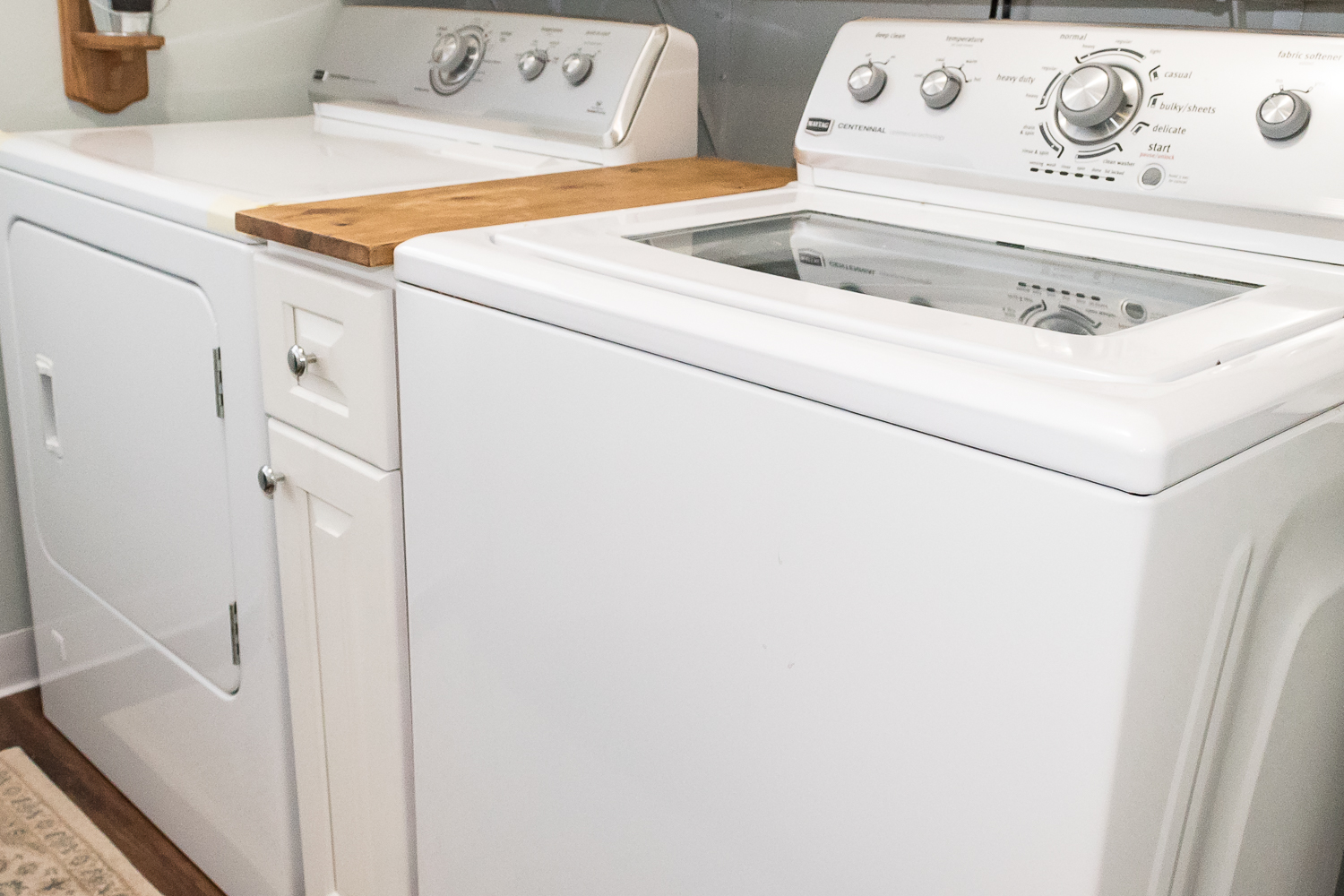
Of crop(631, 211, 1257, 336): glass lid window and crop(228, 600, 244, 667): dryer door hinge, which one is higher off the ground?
crop(631, 211, 1257, 336): glass lid window

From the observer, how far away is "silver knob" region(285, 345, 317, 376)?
4.20 ft

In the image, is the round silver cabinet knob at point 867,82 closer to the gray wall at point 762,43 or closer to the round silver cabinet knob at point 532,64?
the gray wall at point 762,43

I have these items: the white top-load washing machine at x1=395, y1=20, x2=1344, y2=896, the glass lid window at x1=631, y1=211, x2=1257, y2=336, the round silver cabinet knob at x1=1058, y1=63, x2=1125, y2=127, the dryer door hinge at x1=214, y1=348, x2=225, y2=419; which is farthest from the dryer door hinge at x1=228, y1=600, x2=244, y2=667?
the round silver cabinet knob at x1=1058, y1=63, x2=1125, y2=127

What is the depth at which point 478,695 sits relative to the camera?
1206 millimetres

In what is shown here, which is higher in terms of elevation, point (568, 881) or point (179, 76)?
point (179, 76)

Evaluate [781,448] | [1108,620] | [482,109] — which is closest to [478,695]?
[781,448]

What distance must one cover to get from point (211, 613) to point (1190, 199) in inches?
51.2

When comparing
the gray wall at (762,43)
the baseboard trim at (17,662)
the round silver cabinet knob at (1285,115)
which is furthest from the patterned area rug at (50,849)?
the round silver cabinet knob at (1285,115)

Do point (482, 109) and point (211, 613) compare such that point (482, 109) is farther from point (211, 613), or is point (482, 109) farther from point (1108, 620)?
point (1108, 620)

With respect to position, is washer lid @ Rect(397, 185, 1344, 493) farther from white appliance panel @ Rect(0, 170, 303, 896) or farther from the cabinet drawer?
white appliance panel @ Rect(0, 170, 303, 896)

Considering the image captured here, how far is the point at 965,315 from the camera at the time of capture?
2.92ft

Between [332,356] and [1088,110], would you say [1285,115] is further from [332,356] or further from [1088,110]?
[332,356]

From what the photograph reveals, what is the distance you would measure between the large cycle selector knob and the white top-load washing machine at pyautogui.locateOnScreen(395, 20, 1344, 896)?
2.37 ft

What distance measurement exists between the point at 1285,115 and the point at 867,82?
49 cm
